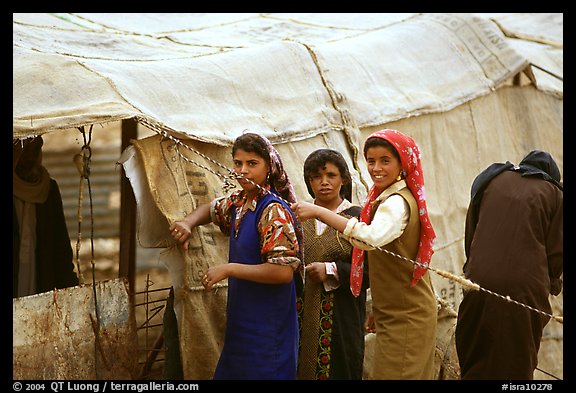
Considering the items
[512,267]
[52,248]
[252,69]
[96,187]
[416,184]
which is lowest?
[512,267]

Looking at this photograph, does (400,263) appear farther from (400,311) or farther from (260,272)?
(260,272)

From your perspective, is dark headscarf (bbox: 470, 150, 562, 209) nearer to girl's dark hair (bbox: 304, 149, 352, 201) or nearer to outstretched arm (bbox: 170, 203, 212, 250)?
girl's dark hair (bbox: 304, 149, 352, 201)

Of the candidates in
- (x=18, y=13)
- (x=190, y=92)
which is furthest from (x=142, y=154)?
(x=18, y=13)

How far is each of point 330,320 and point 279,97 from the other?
1411 millimetres

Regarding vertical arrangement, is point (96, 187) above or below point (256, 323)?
above

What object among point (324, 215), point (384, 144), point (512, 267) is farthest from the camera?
point (512, 267)

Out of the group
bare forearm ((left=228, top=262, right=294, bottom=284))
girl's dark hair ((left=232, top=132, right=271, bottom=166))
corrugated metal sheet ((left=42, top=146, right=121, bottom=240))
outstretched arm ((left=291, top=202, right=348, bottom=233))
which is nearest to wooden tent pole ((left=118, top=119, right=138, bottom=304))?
girl's dark hair ((left=232, top=132, right=271, bottom=166))

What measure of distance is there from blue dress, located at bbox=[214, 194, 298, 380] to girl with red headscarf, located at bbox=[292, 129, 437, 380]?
27 cm

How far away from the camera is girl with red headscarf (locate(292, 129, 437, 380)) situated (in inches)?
131

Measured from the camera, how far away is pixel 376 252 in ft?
11.1

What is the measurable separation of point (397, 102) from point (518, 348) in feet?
6.08

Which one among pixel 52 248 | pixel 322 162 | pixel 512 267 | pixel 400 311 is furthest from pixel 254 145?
pixel 52 248

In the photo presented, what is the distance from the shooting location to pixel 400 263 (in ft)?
11.0

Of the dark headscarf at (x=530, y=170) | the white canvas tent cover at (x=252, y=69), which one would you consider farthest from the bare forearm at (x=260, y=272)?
the dark headscarf at (x=530, y=170)
